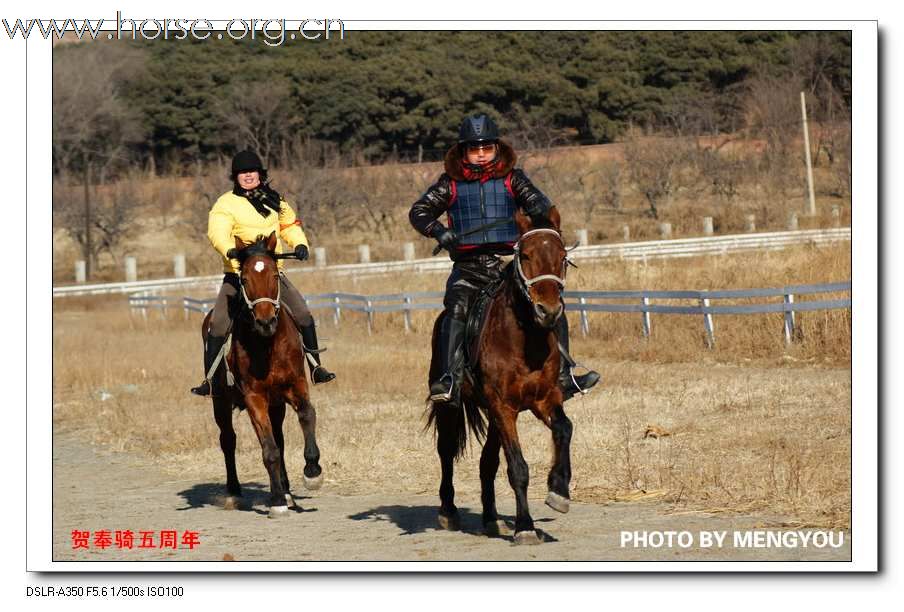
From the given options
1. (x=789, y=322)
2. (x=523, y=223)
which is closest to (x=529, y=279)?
(x=523, y=223)

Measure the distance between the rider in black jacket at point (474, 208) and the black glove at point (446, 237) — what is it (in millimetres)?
13

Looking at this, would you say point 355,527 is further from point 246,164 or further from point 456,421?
point 246,164

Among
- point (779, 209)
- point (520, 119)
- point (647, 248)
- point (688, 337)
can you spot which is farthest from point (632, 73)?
point (688, 337)

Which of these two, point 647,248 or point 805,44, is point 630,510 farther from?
point 805,44

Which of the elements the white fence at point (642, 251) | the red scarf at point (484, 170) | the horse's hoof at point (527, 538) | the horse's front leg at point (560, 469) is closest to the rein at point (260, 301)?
the red scarf at point (484, 170)

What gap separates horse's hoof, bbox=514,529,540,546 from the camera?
9.59m

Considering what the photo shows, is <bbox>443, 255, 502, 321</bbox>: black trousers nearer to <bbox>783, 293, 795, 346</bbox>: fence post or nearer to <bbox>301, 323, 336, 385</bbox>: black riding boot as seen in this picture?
<bbox>301, 323, 336, 385</bbox>: black riding boot

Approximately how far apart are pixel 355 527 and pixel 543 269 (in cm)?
307

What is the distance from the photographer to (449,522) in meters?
Result: 10.9

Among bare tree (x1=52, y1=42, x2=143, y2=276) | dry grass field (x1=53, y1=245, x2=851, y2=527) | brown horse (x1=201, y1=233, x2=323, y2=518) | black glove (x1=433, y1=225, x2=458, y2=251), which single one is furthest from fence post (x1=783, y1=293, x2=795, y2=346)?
bare tree (x1=52, y1=42, x2=143, y2=276)

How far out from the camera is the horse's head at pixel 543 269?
→ 9.17 m

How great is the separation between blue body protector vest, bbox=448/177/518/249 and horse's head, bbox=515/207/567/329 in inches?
34.1

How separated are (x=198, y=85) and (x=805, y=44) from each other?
25470mm
